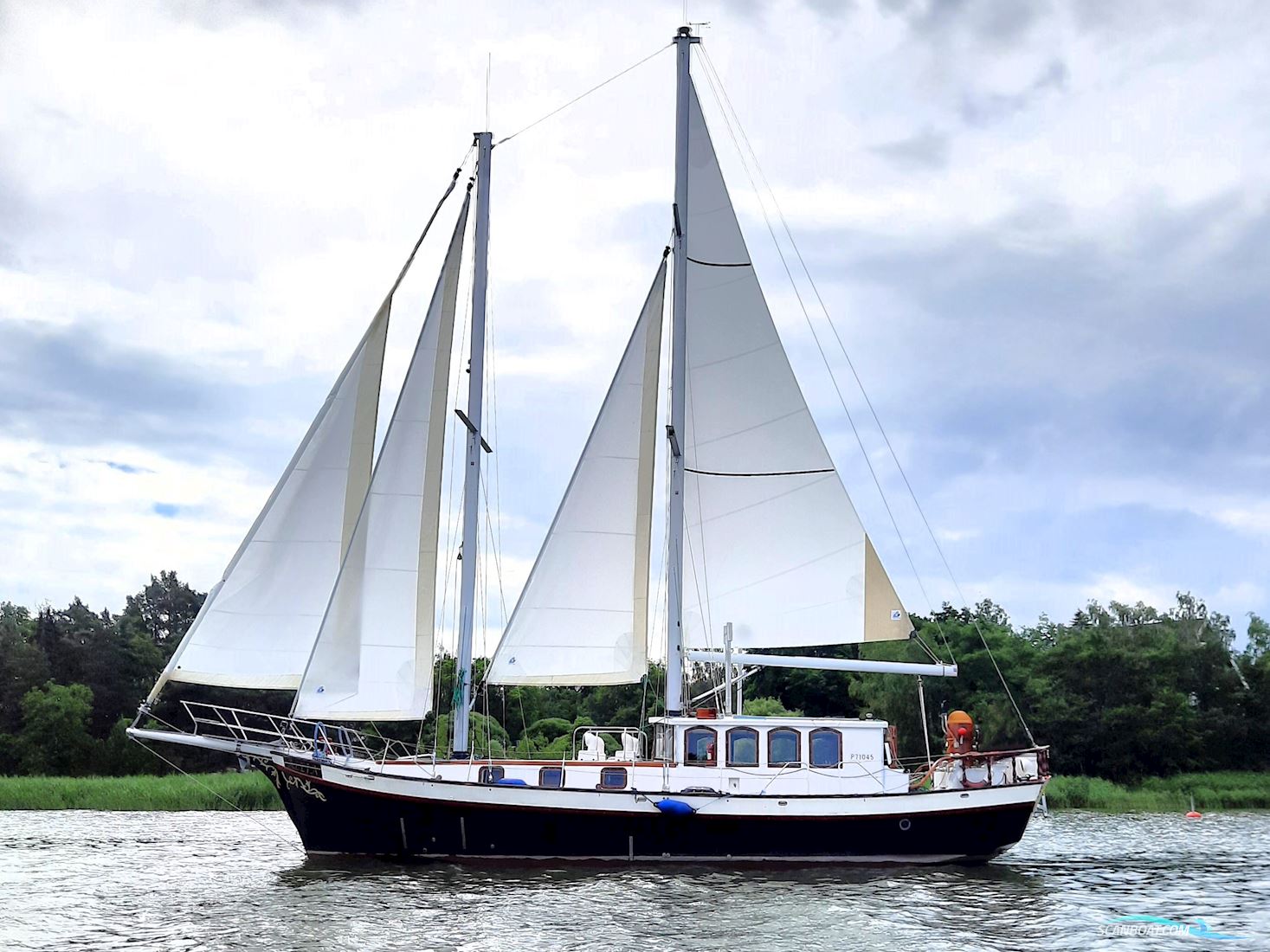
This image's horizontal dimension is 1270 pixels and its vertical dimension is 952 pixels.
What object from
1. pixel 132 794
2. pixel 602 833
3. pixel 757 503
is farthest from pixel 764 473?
pixel 132 794

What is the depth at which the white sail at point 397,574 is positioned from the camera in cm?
2634

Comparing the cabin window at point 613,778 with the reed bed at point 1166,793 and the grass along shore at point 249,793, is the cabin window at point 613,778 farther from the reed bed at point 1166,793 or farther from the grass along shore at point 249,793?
the reed bed at point 1166,793

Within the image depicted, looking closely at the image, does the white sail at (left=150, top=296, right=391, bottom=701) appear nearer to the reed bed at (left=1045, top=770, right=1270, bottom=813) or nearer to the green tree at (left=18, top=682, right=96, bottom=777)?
the reed bed at (left=1045, top=770, right=1270, bottom=813)

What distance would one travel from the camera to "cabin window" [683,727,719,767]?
2647 cm

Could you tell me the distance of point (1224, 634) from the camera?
87.4 m

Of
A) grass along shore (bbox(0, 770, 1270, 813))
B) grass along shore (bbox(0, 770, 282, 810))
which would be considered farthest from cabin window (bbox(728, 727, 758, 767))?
grass along shore (bbox(0, 770, 282, 810))

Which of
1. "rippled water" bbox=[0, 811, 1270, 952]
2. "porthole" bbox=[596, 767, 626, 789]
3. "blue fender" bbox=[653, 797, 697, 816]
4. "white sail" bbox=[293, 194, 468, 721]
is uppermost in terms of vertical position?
"white sail" bbox=[293, 194, 468, 721]

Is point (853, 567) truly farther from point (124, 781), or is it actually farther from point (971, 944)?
point (124, 781)

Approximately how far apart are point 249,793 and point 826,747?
24.4m

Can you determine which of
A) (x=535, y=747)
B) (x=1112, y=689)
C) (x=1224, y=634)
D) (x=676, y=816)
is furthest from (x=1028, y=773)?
(x=1224, y=634)

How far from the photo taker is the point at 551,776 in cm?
2639

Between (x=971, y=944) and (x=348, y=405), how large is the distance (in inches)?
656

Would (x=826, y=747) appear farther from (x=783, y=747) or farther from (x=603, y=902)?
(x=603, y=902)

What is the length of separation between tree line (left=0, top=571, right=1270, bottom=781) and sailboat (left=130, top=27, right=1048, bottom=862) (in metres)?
17.5
